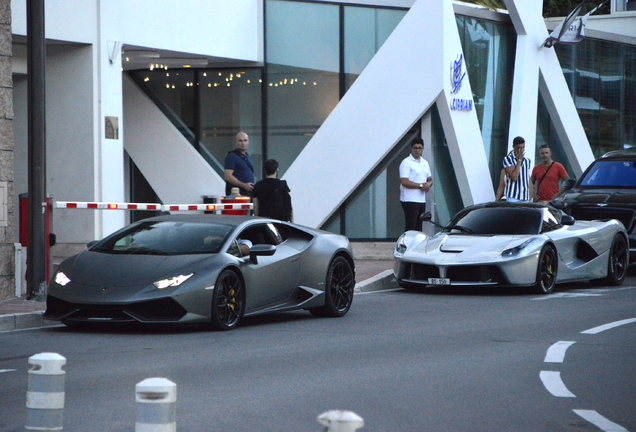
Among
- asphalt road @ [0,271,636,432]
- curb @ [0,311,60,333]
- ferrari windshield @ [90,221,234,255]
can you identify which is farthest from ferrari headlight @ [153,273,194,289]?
curb @ [0,311,60,333]

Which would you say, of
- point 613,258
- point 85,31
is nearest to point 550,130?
point 613,258

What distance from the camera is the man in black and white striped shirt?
752 inches

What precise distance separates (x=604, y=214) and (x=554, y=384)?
420 inches

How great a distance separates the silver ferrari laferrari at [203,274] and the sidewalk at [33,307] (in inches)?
22.9

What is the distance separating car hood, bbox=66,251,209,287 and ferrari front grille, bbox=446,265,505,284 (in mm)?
4854

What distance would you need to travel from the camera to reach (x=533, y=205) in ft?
48.6

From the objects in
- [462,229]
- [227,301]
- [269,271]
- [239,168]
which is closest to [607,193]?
[462,229]

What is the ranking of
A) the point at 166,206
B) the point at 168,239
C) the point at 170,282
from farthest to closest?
the point at 166,206, the point at 168,239, the point at 170,282

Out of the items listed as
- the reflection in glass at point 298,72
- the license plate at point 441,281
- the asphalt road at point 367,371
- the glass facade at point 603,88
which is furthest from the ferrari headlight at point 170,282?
the glass facade at point 603,88

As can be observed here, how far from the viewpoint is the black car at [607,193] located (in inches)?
659

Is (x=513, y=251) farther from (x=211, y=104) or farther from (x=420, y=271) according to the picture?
(x=211, y=104)

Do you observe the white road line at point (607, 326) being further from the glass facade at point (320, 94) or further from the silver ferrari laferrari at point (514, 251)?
the glass facade at point (320, 94)

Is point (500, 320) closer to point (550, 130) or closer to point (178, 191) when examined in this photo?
point (178, 191)

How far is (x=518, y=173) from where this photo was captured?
1917 centimetres
